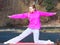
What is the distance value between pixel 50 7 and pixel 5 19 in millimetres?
2418

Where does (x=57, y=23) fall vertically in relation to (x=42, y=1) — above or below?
below

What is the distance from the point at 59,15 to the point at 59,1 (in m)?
1.25

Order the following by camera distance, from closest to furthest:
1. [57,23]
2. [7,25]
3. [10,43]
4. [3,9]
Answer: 1. [10,43]
2. [7,25]
3. [57,23]
4. [3,9]

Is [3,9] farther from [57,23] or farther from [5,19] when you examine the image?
[57,23]

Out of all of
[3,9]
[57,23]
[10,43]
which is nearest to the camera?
[10,43]

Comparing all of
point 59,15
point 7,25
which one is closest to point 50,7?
point 59,15

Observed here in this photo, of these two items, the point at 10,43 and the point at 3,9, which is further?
the point at 3,9

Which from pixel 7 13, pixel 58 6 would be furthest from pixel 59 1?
pixel 7 13

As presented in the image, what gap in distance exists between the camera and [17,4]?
15.4 m

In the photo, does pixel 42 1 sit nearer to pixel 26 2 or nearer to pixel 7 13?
pixel 26 2

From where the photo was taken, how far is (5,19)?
14.4 meters

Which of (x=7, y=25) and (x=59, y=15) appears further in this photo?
(x=59, y=15)

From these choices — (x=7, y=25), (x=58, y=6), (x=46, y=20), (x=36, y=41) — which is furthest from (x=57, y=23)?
(x=36, y=41)

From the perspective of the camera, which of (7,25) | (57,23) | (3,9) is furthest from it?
(3,9)
